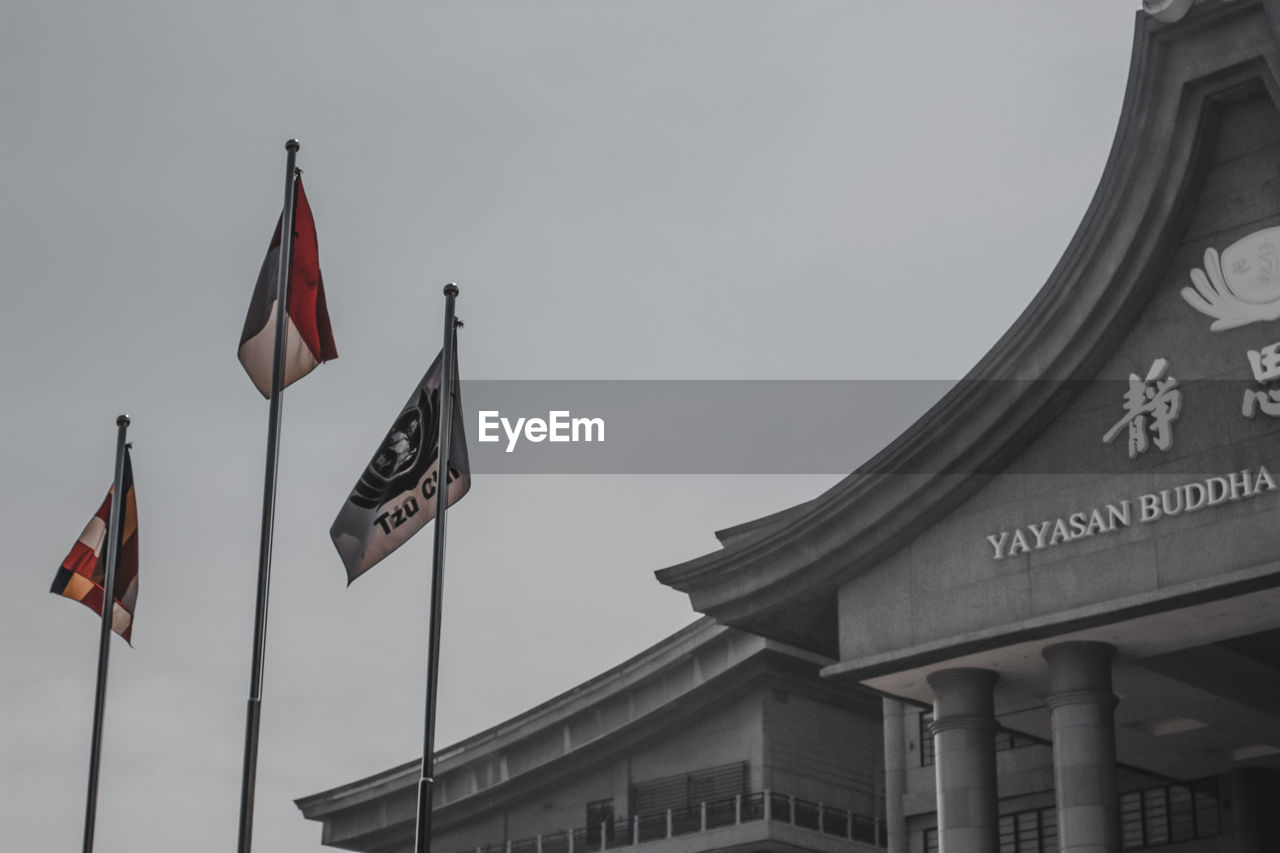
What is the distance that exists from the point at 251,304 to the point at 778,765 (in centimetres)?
2909

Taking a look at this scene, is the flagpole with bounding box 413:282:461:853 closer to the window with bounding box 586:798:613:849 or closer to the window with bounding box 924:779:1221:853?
the window with bounding box 924:779:1221:853

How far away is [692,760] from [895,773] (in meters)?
8.75

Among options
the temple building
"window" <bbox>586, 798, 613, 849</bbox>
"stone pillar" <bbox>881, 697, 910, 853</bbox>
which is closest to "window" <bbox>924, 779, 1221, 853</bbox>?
the temple building

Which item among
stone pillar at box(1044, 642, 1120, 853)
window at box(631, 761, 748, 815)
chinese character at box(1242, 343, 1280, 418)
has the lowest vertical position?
stone pillar at box(1044, 642, 1120, 853)

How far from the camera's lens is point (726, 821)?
5253cm

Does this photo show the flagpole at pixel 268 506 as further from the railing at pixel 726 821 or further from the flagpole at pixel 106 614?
the railing at pixel 726 821

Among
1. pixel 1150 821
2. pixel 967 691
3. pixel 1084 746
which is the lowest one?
pixel 1084 746

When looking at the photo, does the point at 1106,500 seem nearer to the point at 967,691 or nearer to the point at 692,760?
the point at 967,691

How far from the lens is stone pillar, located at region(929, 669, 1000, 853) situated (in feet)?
103

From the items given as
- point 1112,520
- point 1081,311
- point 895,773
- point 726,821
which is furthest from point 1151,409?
point 726,821

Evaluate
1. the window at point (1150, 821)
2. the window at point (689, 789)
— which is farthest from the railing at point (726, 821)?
the window at point (1150, 821)

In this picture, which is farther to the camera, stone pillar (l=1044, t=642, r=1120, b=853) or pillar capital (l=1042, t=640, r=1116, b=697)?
pillar capital (l=1042, t=640, r=1116, b=697)

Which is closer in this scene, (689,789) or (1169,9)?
(1169,9)

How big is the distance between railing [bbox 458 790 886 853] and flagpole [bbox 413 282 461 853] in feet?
91.6
